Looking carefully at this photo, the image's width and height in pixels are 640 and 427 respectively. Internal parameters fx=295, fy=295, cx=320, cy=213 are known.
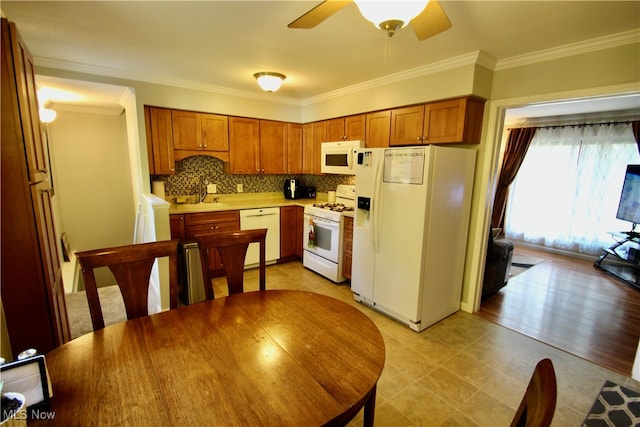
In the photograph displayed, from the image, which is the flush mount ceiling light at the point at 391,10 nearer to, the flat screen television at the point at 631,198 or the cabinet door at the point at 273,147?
the cabinet door at the point at 273,147

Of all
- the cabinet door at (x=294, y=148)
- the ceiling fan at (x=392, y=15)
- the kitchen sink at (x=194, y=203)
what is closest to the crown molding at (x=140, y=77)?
the cabinet door at (x=294, y=148)

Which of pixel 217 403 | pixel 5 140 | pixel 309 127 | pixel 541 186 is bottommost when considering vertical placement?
pixel 217 403

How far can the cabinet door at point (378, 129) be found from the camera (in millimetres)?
3359

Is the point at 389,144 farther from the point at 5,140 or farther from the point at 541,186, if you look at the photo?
the point at 541,186

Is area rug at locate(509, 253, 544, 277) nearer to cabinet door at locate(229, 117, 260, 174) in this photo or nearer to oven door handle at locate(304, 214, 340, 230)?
oven door handle at locate(304, 214, 340, 230)

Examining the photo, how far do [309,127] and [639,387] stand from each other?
431cm

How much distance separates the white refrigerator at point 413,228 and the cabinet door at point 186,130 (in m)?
2.16

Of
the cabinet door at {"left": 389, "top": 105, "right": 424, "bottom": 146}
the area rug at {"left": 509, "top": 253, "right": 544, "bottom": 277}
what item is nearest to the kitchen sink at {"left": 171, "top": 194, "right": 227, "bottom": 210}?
the cabinet door at {"left": 389, "top": 105, "right": 424, "bottom": 146}

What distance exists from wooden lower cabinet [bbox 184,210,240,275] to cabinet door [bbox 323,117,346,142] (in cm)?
166

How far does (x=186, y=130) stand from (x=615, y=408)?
4.60m

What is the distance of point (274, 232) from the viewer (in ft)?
13.9

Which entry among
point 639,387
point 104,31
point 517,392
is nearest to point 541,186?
point 639,387

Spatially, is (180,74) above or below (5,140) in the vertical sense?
above

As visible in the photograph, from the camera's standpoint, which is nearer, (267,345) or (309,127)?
(267,345)
